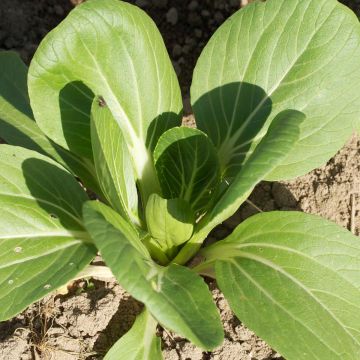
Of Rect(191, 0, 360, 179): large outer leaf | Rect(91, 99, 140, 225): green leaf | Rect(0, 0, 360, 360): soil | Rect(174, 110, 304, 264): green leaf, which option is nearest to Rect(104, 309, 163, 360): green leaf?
Rect(0, 0, 360, 360): soil

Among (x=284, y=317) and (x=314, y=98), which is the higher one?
(x=314, y=98)

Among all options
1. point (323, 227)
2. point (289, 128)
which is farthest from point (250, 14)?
point (323, 227)

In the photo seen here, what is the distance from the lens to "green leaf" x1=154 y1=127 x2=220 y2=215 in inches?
66.0

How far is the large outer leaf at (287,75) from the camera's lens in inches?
69.6

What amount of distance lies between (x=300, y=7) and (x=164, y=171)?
649mm

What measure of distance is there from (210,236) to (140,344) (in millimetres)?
565

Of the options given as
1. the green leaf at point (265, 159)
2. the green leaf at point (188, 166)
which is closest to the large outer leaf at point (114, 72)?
the green leaf at point (188, 166)

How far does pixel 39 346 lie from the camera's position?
1.96 meters

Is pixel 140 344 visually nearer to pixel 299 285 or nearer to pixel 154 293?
pixel 299 285

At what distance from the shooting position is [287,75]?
6.00 feet

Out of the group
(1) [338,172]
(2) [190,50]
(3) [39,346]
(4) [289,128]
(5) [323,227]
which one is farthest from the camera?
(2) [190,50]

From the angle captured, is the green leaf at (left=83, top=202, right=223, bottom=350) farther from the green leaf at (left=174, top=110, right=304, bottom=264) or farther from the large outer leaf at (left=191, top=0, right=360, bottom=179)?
the large outer leaf at (left=191, top=0, right=360, bottom=179)

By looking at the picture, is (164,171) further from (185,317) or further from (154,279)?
(185,317)

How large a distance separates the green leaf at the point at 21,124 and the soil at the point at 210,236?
43 centimetres
